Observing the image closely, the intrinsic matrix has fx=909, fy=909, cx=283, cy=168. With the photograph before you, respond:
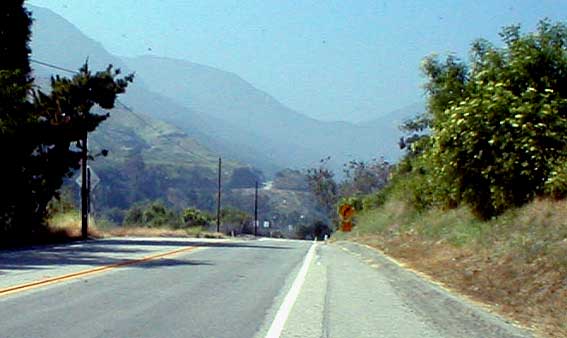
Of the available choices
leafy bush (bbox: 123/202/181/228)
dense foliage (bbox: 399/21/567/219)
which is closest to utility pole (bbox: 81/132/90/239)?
dense foliage (bbox: 399/21/567/219)

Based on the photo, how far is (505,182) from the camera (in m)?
22.8

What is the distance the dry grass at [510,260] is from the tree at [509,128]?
2.78 ft

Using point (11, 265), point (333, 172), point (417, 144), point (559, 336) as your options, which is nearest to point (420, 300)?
point (559, 336)

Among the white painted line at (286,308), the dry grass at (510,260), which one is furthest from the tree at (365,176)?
the white painted line at (286,308)

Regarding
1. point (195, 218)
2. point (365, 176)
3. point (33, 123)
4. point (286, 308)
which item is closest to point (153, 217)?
point (195, 218)

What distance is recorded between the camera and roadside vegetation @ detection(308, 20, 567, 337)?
16.3 metres

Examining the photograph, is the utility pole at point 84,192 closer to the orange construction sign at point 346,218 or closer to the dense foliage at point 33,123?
the dense foliage at point 33,123

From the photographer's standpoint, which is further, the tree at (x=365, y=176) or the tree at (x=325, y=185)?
the tree at (x=325, y=185)

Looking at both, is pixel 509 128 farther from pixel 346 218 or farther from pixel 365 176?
pixel 365 176

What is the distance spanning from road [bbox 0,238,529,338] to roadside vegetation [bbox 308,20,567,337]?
103cm

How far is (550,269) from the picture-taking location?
51.3ft

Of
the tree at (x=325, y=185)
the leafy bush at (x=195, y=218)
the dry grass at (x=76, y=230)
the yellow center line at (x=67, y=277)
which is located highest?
the tree at (x=325, y=185)

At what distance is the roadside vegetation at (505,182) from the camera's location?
53.5 ft

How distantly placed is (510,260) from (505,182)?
5267mm
